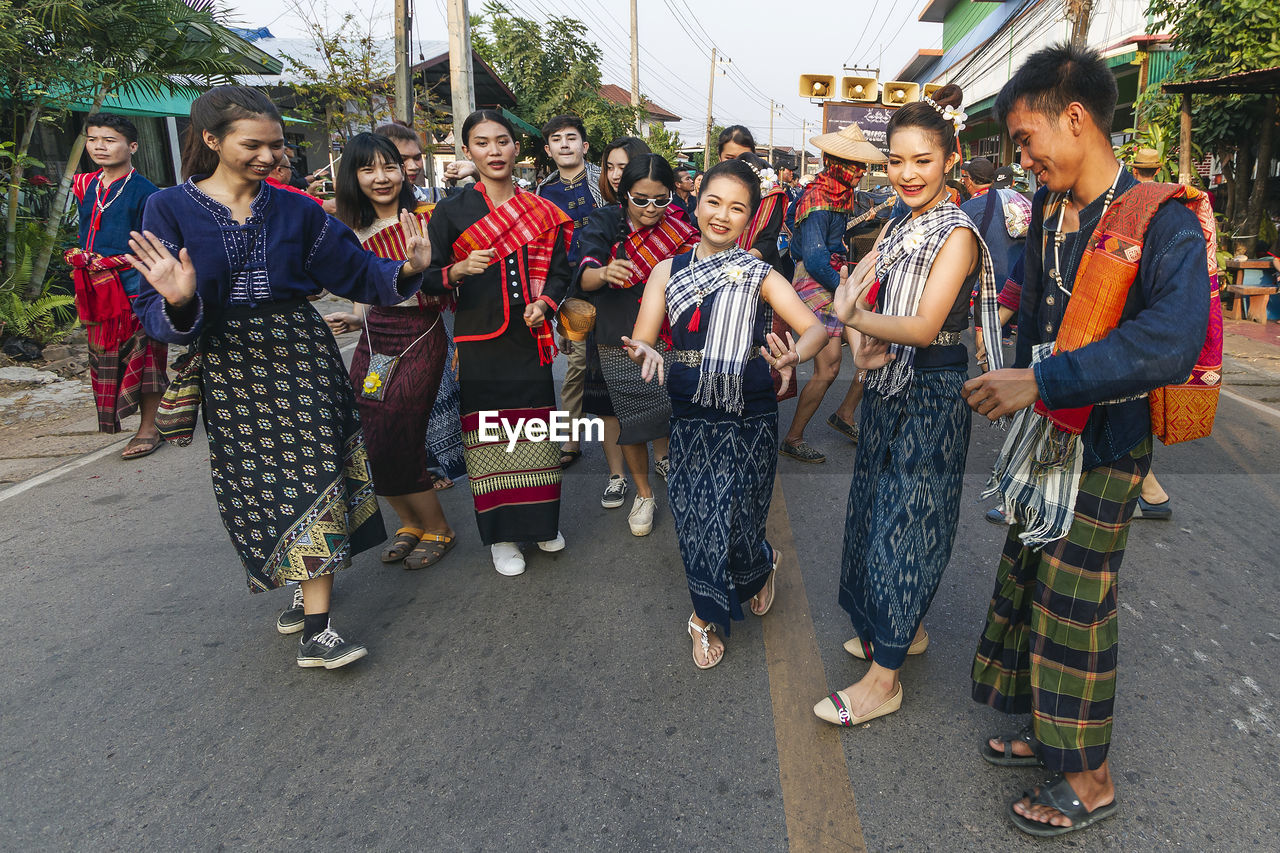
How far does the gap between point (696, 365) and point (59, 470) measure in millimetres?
4505

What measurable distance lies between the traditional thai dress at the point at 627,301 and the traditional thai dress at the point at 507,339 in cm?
18

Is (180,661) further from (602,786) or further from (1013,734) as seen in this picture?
(1013,734)

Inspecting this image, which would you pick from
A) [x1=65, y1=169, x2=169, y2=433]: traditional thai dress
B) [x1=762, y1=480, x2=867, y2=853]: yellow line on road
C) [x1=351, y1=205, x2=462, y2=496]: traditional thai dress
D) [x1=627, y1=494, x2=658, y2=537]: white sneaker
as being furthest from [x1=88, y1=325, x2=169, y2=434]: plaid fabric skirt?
[x1=762, y1=480, x2=867, y2=853]: yellow line on road

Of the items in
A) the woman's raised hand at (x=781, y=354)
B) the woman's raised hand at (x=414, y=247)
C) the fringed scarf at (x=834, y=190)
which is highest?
the fringed scarf at (x=834, y=190)

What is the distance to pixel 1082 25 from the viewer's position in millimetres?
10164

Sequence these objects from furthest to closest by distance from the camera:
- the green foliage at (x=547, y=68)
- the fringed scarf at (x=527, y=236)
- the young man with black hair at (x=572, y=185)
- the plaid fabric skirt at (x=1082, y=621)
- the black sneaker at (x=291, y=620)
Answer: the green foliage at (x=547, y=68) → the young man with black hair at (x=572, y=185) → the fringed scarf at (x=527, y=236) → the black sneaker at (x=291, y=620) → the plaid fabric skirt at (x=1082, y=621)

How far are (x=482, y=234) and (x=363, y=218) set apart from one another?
638mm

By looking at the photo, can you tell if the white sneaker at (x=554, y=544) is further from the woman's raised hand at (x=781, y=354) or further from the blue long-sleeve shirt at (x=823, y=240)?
the blue long-sleeve shirt at (x=823, y=240)

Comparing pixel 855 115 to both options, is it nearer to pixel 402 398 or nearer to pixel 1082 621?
pixel 402 398

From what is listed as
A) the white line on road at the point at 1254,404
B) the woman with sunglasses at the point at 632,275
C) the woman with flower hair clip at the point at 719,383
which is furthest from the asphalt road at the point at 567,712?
the white line on road at the point at 1254,404

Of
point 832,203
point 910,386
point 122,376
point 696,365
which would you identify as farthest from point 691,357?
point 122,376

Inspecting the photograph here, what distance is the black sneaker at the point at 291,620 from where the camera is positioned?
9.96 ft

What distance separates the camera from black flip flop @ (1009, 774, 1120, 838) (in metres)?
1.97

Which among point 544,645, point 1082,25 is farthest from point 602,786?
point 1082,25
